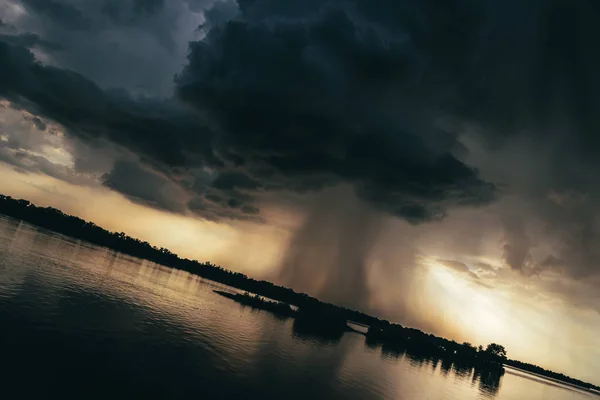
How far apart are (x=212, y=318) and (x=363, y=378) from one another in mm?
32151

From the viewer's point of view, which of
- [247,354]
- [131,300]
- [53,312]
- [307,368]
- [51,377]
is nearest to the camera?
[51,377]

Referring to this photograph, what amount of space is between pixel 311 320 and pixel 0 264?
339 ft

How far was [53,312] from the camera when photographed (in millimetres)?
41656

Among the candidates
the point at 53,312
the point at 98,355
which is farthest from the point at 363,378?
the point at 53,312

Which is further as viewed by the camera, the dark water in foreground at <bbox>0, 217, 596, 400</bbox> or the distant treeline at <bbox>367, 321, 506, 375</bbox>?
the distant treeline at <bbox>367, 321, 506, 375</bbox>

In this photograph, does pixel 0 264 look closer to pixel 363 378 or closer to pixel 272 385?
pixel 272 385

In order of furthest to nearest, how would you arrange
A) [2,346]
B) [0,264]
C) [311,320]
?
[311,320], [0,264], [2,346]

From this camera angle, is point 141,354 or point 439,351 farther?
point 439,351

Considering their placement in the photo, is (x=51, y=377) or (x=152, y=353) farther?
(x=152, y=353)

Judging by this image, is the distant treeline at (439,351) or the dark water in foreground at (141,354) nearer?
the dark water in foreground at (141,354)

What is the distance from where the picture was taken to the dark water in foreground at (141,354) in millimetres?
27438

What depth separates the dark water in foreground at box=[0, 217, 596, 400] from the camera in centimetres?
2744

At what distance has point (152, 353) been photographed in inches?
1521

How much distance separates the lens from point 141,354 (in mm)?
37250
